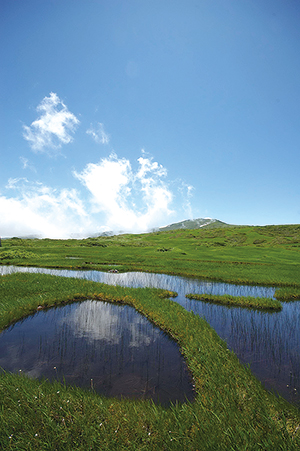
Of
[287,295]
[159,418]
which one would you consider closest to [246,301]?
[287,295]

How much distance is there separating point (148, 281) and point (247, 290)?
15.5 metres

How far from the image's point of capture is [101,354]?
40.1ft

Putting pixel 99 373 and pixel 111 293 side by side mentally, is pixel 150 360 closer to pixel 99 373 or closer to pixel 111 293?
pixel 99 373

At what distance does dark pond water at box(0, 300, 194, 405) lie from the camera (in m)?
9.65

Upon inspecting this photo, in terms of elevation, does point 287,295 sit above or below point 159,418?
below

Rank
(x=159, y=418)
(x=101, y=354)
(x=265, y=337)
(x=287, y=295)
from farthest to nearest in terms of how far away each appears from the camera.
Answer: (x=287, y=295) → (x=265, y=337) → (x=101, y=354) → (x=159, y=418)

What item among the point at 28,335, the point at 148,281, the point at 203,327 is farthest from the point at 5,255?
the point at 203,327

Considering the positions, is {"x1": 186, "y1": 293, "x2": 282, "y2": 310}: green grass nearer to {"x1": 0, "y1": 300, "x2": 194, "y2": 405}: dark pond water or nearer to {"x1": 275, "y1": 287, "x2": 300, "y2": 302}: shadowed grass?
{"x1": 275, "y1": 287, "x2": 300, "y2": 302}: shadowed grass

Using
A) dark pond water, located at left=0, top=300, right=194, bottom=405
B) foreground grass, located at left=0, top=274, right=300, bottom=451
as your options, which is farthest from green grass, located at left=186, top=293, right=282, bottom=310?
foreground grass, located at left=0, top=274, right=300, bottom=451

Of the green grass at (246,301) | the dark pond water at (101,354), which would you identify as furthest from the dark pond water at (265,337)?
the dark pond water at (101,354)

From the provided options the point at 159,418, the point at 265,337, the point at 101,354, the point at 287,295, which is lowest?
the point at 101,354

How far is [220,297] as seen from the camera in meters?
23.8

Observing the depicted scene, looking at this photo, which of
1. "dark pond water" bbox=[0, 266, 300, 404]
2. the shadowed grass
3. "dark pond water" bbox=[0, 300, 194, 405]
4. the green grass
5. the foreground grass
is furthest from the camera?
the shadowed grass

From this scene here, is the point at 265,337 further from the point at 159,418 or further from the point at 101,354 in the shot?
the point at 101,354
